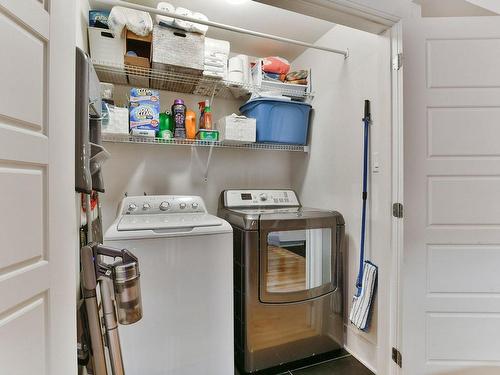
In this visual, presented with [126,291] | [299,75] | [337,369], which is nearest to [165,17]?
[299,75]

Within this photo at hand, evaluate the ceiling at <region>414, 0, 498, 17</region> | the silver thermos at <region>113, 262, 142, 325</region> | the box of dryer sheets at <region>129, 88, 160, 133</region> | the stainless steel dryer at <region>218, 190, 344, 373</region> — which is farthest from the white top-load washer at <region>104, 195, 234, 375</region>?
the ceiling at <region>414, 0, 498, 17</region>

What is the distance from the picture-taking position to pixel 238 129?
2023 millimetres

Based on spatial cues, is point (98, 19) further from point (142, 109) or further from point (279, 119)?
point (279, 119)

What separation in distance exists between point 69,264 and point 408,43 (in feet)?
6.19

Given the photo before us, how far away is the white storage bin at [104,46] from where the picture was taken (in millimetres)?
1638

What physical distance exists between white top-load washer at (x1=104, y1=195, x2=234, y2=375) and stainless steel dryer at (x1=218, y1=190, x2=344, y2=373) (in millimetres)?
153

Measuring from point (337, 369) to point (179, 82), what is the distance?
7.87ft

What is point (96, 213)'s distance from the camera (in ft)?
5.28

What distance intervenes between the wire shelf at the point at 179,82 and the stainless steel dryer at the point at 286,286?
1.10 m

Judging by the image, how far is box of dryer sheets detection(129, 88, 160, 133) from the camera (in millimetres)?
1786

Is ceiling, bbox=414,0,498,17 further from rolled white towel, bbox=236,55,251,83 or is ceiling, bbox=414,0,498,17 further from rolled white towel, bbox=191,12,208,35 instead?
rolled white towel, bbox=191,12,208,35

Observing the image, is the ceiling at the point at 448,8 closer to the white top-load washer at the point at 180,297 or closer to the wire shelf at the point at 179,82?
the wire shelf at the point at 179,82

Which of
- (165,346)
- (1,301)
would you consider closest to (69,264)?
(1,301)

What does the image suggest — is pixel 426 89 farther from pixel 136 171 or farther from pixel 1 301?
Result: pixel 136 171
